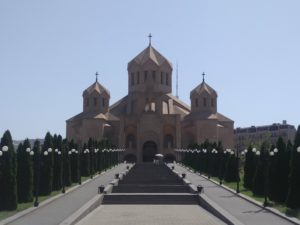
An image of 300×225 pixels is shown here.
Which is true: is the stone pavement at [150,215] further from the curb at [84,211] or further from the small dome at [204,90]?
the small dome at [204,90]

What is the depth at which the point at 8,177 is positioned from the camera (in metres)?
19.7

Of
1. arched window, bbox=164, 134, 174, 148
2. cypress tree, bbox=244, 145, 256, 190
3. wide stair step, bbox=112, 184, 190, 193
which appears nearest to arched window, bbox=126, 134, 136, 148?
arched window, bbox=164, 134, 174, 148

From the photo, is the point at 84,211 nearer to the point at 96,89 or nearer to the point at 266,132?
the point at 96,89

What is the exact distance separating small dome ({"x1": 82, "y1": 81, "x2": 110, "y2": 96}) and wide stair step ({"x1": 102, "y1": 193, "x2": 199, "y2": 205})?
50.1 m

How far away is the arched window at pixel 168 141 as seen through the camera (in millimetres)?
72113

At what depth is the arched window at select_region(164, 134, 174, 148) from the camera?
7211cm

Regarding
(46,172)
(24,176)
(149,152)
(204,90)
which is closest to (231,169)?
(46,172)

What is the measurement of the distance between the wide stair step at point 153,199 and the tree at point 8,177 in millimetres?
4941

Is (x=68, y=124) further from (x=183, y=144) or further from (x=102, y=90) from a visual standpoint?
(x=183, y=144)

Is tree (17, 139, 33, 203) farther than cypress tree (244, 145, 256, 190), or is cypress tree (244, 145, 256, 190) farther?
cypress tree (244, 145, 256, 190)

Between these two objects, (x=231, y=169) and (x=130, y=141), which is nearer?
(x=231, y=169)

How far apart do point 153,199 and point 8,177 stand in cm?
682

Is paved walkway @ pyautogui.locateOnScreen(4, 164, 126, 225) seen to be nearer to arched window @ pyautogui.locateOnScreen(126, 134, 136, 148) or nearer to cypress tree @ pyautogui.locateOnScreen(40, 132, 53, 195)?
cypress tree @ pyautogui.locateOnScreen(40, 132, 53, 195)

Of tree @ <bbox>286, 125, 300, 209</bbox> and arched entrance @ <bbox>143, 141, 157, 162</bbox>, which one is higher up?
arched entrance @ <bbox>143, 141, 157, 162</bbox>
